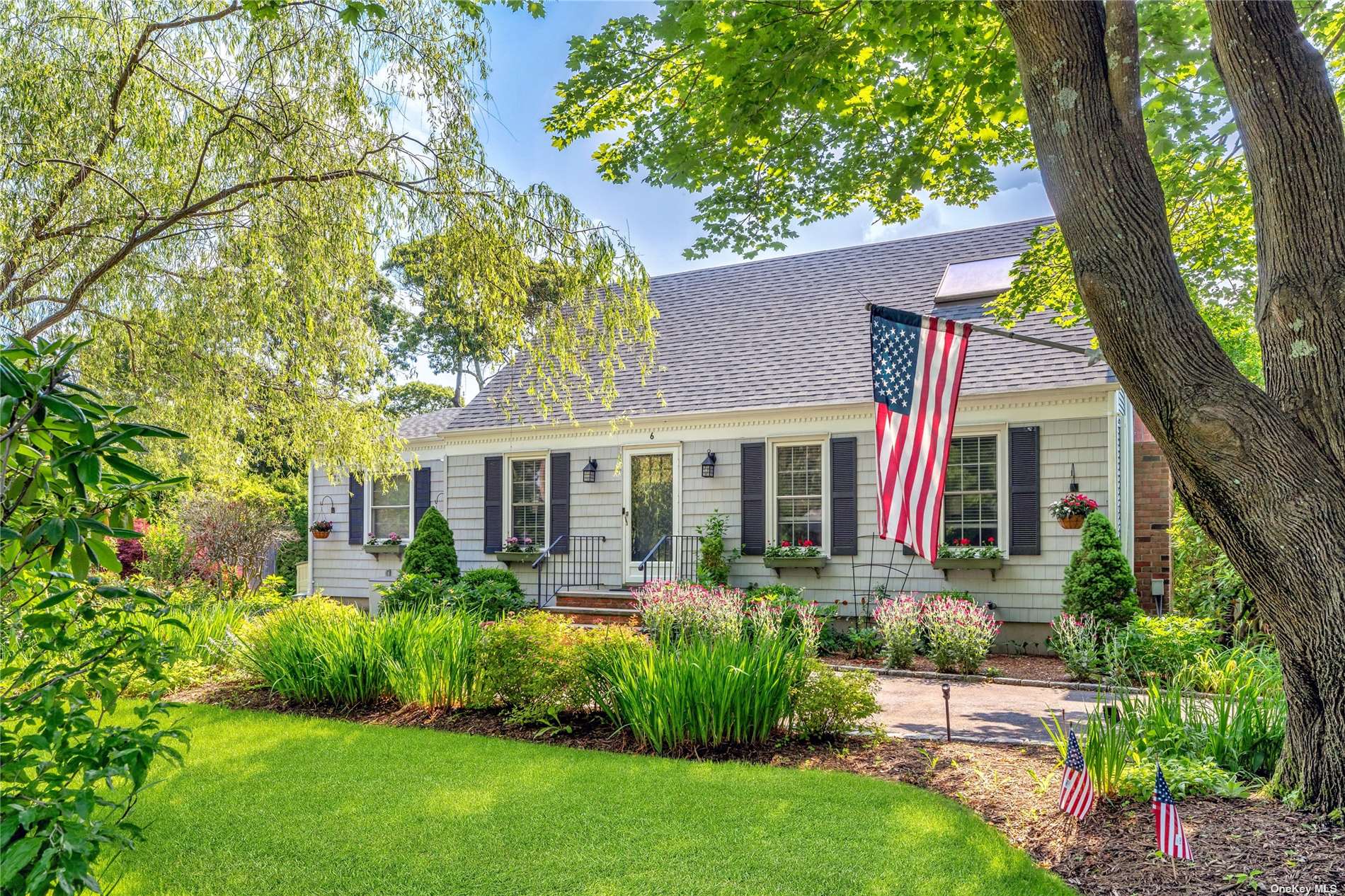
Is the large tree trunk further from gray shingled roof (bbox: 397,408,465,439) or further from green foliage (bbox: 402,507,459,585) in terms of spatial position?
gray shingled roof (bbox: 397,408,465,439)

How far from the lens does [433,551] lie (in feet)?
44.0

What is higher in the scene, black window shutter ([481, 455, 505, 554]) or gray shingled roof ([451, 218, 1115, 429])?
gray shingled roof ([451, 218, 1115, 429])

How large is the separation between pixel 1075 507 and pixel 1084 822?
673 cm

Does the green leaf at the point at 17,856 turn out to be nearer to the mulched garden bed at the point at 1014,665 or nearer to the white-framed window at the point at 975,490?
the mulched garden bed at the point at 1014,665

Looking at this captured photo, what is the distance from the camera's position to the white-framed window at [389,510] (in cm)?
1579

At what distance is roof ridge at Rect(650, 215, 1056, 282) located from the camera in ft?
45.2

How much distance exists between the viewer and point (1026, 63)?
3.98 m

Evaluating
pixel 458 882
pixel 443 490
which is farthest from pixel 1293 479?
pixel 443 490

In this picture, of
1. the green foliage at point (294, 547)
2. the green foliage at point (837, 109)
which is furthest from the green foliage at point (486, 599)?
the green foliage at point (294, 547)

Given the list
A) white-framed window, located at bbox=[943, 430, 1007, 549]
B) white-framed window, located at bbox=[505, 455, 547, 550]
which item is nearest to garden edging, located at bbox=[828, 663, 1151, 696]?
white-framed window, located at bbox=[943, 430, 1007, 549]

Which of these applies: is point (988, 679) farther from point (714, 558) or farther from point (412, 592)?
point (412, 592)

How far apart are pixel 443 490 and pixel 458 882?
12.4m

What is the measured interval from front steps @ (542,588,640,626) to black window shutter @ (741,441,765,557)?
184cm

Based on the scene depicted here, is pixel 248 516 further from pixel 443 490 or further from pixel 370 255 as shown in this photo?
pixel 370 255
